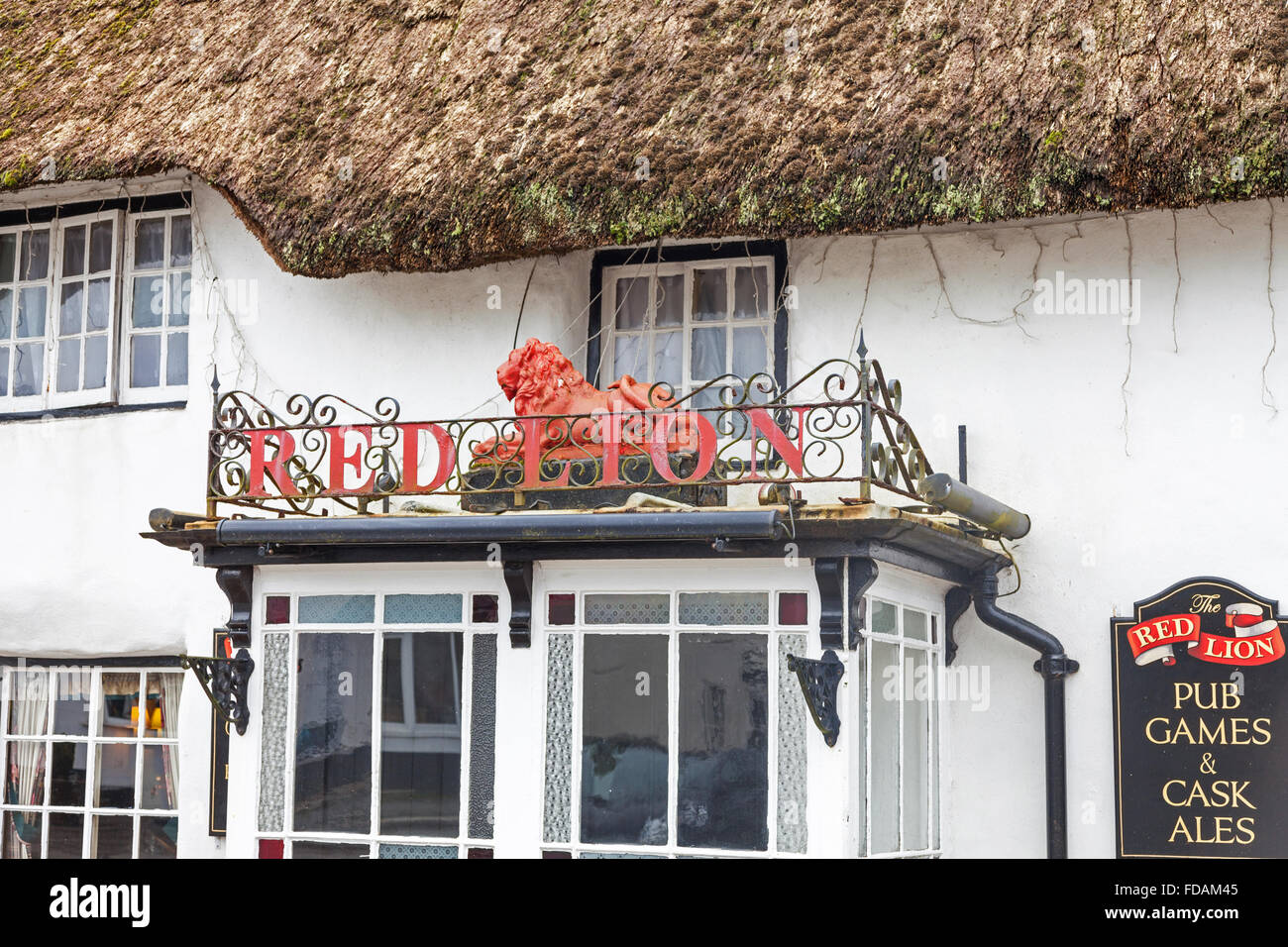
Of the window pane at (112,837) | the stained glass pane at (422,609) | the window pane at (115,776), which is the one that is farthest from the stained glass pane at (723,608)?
the window pane at (112,837)

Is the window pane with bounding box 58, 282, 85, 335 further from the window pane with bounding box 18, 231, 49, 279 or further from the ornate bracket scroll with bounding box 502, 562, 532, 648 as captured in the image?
the ornate bracket scroll with bounding box 502, 562, 532, 648

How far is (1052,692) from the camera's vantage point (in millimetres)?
8586

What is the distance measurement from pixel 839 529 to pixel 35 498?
5.92 metres

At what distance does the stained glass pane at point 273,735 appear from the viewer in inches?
333

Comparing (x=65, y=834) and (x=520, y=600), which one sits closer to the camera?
(x=520, y=600)

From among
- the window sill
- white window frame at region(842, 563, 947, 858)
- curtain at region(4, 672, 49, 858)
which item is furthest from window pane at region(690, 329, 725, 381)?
curtain at region(4, 672, 49, 858)

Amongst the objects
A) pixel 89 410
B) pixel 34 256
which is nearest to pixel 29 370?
pixel 89 410

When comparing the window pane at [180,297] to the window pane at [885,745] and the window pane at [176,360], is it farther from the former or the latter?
the window pane at [885,745]

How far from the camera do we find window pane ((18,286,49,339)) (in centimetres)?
1103

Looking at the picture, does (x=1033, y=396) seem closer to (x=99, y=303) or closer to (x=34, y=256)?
(x=99, y=303)

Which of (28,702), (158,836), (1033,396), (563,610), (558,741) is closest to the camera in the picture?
(558,741)

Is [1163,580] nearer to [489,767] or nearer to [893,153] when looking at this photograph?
[893,153]

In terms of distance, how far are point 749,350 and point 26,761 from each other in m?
5.63

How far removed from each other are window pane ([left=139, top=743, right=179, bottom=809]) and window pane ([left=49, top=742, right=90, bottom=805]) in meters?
0.39
